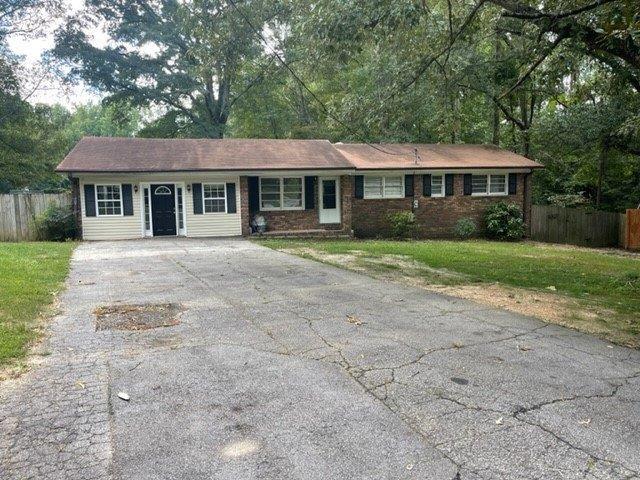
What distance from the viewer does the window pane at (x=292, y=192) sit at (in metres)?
18.2

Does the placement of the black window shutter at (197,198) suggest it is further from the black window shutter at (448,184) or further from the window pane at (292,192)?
the black window shutter at (448,184)

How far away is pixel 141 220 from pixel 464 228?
12.3 m

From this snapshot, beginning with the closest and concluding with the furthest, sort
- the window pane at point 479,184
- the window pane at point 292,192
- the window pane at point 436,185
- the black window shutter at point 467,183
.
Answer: the window pane at point 292,192, the window pane at point 436,185, the black window shutter at point 467,183, the window pane at point 479,184

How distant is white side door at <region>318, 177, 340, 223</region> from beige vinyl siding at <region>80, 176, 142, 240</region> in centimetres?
661

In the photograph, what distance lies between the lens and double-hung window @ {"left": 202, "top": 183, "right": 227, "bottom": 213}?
687 inches

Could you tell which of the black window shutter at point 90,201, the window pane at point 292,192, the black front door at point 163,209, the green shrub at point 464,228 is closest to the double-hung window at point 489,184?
the green shrub at point 464,228

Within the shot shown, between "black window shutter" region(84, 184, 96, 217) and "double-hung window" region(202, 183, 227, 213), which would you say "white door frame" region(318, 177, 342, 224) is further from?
"black window shutter" region(84, 184, 96, 217)

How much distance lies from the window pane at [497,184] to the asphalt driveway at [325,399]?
51.3 feet

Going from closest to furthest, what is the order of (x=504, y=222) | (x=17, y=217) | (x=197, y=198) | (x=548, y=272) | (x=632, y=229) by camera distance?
(x=548, y=272)
(x=17, y=217)
(x=197, y=198)
(x=632, y=229)
(x=504, y=222)

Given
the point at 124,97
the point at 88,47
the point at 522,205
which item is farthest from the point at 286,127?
the point at 522,205

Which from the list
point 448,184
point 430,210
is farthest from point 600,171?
point 430,210

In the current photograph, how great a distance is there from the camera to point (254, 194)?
1781 centimetres

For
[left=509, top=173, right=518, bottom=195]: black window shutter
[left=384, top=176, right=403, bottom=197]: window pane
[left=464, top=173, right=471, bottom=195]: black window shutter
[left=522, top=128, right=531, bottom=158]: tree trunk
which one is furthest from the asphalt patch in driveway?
[left=522, top=128, right=531, bottom=158]: tree trunk

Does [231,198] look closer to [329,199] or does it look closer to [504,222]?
[329,199]
